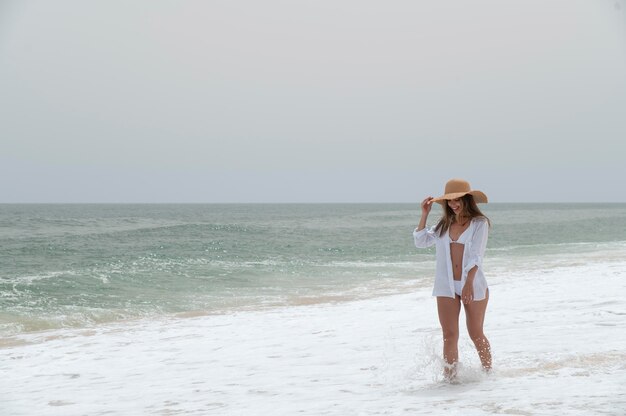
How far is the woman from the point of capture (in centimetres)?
512

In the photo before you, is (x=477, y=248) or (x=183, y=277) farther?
(x=183, y=277)

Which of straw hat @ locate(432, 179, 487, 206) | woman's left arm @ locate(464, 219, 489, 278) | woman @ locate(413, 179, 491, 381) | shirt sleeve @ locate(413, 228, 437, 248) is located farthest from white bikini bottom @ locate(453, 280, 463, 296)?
straw hat @ locate(432, 179, 487, 206)

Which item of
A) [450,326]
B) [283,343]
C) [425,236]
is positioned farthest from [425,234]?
[283,343]

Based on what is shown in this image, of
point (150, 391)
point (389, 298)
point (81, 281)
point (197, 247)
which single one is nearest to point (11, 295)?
point (81, 281)

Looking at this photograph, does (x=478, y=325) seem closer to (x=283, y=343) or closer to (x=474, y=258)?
(x=474, y=258)

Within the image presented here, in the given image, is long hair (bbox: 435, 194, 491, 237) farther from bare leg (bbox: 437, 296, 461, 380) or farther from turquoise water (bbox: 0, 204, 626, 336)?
turquoise water (bbox: 0, 204, 626, 336)

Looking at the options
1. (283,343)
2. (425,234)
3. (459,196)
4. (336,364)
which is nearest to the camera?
(459,196)

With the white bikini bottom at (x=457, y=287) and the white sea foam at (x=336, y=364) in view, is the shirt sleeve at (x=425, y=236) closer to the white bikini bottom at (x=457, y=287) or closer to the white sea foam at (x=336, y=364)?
the white bikini bottom at (x=457, y=287)

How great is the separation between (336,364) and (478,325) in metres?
1.71

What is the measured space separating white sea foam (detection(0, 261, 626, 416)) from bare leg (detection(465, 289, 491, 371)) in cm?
13

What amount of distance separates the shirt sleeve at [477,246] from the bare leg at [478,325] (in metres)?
0.29

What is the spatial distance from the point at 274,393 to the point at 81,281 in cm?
1294

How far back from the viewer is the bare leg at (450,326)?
523 cm

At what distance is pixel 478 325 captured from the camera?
5242 millimetres
